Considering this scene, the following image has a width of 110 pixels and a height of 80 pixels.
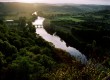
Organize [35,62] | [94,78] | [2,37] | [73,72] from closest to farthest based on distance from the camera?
Result: 1. [94,78]
2. [73,72]
3. [35,62]
4. [2,37]

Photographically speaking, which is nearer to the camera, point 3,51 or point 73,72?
point 73,72

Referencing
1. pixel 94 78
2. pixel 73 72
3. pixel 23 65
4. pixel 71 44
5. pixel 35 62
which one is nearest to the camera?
pixel 94 78

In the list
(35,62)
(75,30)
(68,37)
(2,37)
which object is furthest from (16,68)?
(75,30)

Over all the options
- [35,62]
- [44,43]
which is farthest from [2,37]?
[35,62]

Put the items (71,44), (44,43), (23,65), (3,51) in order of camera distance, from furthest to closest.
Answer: (71,44) → (44,43) → (3,51) → (23,65)

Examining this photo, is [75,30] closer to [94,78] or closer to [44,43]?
[44,43]

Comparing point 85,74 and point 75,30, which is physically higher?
point 85,74

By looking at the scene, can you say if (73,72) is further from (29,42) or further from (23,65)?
(29,42)

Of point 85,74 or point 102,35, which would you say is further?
point 102,35

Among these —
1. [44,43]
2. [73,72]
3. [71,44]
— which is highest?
[73,72]
